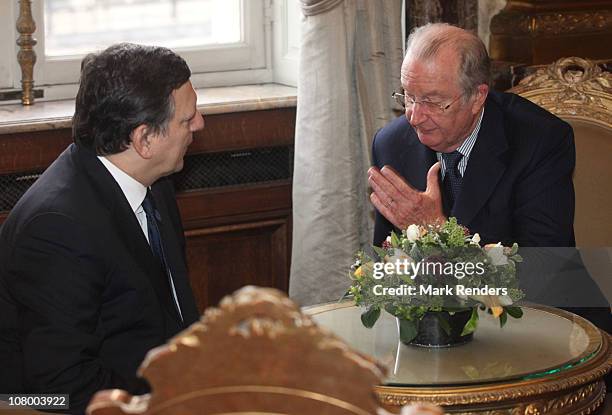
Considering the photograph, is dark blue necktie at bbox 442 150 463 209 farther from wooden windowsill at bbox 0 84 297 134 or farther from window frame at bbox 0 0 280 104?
window frame at bbox 0 0 280 104

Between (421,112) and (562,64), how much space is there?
23.2 inches

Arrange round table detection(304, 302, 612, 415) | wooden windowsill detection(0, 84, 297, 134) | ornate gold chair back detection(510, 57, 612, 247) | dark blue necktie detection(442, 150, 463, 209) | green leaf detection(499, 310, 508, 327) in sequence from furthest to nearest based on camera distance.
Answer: wooden windowsill detection(0, 84, 297, 134) < ornate gold chair back detection(510, 57, 612, 247) < dark blue necktie detection(442, 150, 463, 209) < green leaf detection(499, 310, 508, 327) < round table detection(304, 302, 612, 415)

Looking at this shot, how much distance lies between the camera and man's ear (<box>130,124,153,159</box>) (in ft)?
7.97

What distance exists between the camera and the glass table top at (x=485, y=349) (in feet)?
7.11

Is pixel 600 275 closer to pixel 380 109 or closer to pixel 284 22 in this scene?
pixel 380 109

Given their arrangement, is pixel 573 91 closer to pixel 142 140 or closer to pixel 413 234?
pixel 413 234

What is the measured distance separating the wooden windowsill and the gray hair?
2.96 feet

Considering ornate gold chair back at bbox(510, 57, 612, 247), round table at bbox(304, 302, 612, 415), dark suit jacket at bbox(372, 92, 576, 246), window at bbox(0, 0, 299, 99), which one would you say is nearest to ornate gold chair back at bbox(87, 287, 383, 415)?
round table at bbox(304, 302, 612, 415)

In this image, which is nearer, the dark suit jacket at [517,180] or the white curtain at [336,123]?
the dark suit jacket at [517,180]

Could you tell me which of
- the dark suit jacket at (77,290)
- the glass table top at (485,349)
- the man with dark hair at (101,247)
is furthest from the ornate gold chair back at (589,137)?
the dark suit jacket at (77,290)

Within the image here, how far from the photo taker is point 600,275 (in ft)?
10.5

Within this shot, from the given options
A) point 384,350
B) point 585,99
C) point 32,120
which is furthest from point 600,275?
point 32,120

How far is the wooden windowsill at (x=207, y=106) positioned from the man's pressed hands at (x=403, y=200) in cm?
98

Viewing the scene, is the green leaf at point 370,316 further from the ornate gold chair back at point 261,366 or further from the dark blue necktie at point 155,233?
the ornate gold chair back at point 261,366
